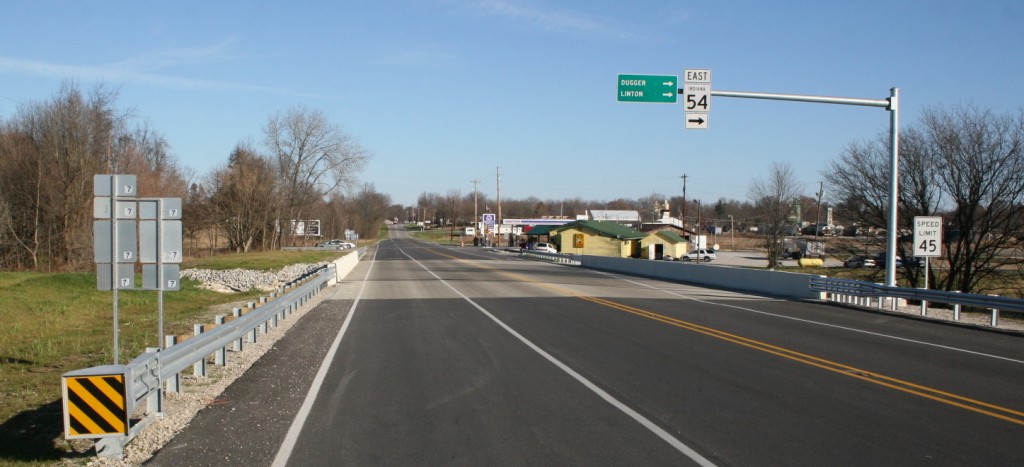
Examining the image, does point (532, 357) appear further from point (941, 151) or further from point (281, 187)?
point (281, 187)

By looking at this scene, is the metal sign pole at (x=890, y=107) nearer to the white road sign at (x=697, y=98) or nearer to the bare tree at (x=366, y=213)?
the white road sign at (x=697, y=98)

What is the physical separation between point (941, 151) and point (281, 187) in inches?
2690

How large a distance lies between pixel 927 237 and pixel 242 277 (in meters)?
37.4

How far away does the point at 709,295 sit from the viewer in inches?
1134

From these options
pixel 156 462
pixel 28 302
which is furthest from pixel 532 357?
pixel 28 302

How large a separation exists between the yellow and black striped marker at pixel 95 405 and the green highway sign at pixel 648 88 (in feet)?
48.2

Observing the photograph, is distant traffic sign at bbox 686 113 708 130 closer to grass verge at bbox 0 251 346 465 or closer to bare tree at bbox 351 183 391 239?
grass verge at bbox 0 251 346 465

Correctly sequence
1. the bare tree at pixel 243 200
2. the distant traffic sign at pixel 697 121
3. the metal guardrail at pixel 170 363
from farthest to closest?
the bare tree at pixel 243 200 → the distant traffic sign at pixel 697 121 → the metal guardrail at pixel 170 363

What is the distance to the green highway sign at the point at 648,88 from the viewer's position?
756 inches

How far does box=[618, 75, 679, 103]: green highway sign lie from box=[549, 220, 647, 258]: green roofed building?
61188 mm

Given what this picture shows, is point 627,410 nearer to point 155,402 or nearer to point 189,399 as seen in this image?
point 155,402

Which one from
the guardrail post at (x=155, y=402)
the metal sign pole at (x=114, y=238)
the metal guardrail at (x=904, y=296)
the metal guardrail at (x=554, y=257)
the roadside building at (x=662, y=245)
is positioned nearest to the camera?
the guardrail post at (x=155, y=402)

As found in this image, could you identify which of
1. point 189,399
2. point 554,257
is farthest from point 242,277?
point 189,399

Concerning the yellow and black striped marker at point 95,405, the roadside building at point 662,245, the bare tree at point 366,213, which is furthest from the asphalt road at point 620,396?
the bare tree at point 366,213
